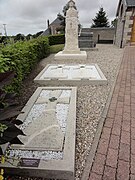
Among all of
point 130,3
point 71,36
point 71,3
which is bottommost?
point 71,36

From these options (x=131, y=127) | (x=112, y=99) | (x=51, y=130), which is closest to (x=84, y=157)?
(x=51, y=130)

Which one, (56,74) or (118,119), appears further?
(56,74)

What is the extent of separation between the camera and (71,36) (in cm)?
920

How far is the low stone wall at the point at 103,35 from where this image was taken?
67.2 feet

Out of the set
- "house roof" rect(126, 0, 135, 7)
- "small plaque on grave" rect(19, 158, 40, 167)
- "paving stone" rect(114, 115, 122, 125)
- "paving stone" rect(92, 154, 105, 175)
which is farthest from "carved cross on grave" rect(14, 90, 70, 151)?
"house roof" rect(126, 0, 135, 7)

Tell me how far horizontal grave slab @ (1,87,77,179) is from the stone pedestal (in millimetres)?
5648

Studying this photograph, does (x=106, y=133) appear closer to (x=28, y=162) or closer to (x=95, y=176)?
(x=95, y=176)

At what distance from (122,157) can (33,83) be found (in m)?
3.58

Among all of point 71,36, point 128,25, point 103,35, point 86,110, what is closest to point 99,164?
point 86,110

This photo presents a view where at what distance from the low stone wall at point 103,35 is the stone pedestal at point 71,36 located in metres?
12.1

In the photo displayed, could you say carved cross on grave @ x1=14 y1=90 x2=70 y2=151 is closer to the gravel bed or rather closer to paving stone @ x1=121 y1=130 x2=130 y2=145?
the gravel bed

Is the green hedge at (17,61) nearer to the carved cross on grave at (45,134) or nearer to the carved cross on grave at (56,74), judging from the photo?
the carved cross on grave at (56,74)

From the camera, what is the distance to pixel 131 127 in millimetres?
2680

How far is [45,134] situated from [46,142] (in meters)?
0.18
